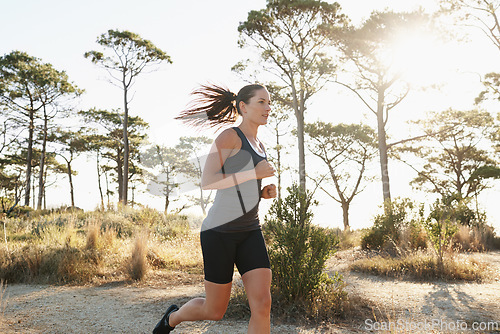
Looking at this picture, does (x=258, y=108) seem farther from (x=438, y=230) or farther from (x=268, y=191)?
(x=438, y=230)

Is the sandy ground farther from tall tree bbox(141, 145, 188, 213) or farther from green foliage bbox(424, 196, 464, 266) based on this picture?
tall tree bbox(141, 145, 188, 213)

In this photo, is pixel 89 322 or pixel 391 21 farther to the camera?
pixel 391 21

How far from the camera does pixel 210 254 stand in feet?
7.73

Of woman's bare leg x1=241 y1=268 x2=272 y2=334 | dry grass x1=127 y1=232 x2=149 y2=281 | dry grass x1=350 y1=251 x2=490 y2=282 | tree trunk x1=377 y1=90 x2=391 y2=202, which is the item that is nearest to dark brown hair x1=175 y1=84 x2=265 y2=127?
woman's bare leg x1=241 y1=268 x2=272 y2=334

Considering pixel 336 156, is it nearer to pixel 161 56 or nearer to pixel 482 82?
pixel 482 82

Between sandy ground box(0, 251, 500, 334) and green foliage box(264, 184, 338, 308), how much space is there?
1.47 ft

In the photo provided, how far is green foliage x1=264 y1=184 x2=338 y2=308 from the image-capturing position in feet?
13.7

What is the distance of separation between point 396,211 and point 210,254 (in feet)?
27.6

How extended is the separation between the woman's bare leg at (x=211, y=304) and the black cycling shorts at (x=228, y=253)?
0.17ft

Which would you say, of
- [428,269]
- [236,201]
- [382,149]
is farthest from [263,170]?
[382,149]

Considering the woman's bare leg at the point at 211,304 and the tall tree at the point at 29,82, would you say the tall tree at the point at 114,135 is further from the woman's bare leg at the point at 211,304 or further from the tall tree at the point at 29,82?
the woman's bare leg at the point at 211,304

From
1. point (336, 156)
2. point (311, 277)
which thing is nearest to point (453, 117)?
point (336, 156)

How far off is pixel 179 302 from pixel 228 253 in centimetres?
284

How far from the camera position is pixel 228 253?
2.36m
